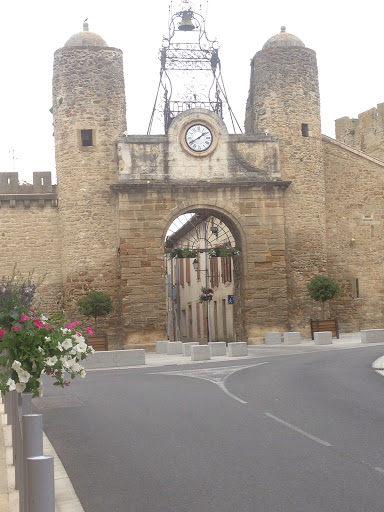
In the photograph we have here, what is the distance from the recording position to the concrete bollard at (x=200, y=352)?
23234 millimetres

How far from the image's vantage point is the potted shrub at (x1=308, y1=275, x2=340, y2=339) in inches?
1203

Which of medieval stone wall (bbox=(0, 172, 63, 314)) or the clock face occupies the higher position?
the clock face

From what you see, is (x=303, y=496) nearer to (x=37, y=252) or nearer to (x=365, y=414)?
(x=365, y=414)

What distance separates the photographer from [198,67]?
33375mm

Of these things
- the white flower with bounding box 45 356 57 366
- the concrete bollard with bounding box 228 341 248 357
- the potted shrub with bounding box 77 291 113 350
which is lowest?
the concrete bollard with bounding box 228 341 248 357

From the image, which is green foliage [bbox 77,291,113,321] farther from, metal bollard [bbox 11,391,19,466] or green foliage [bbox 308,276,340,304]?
metal bollard [bbox 11,391,19,466]

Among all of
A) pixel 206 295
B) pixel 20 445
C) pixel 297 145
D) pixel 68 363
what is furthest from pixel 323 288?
pixel 20 445

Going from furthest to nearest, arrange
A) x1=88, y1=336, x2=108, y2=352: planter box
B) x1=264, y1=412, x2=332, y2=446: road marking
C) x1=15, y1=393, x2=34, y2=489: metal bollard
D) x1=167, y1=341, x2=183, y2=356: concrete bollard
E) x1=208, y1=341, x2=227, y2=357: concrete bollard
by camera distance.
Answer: x1=88, y1=336, x2=108, y2=352: planter box < x1=167, y1=341, x2=183, y2=356: concrete bollard < x1=208, y1=341, x2=227, y2=357: concrete bollard < x1=264, y1=412, x2=332, y2=446: road marking < x1=15, y1=393, x2=34, y2=489: metal bollard

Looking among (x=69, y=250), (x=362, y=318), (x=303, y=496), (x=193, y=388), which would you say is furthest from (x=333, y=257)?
(x=303, y=496)

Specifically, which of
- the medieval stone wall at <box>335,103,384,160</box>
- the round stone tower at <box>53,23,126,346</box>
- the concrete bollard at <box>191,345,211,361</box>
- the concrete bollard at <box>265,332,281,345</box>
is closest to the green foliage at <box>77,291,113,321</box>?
the round stone tower at <box>53,23,126,346</box>

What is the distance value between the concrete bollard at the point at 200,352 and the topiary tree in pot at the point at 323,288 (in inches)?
334

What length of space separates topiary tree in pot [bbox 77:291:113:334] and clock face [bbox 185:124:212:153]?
Answer: 6.46 metres

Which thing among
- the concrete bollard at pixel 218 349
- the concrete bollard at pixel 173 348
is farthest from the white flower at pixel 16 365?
the concrete bollard at pixel 173 348

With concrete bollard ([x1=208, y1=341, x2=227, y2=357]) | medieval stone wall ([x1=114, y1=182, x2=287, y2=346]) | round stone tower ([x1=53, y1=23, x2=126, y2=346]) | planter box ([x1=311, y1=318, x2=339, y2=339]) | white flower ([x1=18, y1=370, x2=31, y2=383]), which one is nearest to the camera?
white flower ([x1=18, y1=370, x2=31, y2=383])
